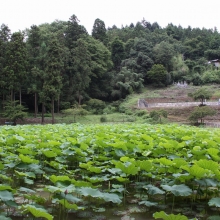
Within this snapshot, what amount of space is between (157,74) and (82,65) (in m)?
17.2

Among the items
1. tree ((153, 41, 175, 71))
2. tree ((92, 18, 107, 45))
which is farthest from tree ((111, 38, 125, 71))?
tree ((153, 41, 175, 71))

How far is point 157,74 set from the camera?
42.1 m

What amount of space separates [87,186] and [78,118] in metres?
23.9

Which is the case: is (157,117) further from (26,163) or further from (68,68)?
(26,163)

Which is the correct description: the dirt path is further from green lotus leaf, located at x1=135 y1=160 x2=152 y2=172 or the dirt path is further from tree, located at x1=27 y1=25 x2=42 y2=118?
green lotus leaf, located at x1=135 y1=160 x2=152 y2=172

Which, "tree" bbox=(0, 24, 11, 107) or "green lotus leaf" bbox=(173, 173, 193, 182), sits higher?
"tree" bbox=(0, 24, 11, 107)

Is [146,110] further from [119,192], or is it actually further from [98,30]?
[119,192]

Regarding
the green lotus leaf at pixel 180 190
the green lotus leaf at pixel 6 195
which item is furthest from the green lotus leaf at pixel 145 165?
the green lotus leaf at pixel 6 195

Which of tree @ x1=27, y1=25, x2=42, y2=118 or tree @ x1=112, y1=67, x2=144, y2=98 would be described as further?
tree @ x1=112, y1=67, x2=144, y2=98

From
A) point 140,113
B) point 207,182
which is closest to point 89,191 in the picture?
point 207,182

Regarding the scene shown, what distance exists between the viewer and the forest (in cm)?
2356

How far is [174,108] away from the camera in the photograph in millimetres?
30797

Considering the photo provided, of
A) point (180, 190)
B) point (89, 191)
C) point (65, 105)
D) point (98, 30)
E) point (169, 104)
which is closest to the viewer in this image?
point (89, 191)

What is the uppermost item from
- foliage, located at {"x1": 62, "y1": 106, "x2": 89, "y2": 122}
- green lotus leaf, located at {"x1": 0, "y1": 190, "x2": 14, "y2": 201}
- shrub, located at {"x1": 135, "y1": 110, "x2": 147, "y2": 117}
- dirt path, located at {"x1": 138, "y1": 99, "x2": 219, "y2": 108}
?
green lotus leaf, located at {"x1": 0, "y1": 190, "x2": 14, "y2": 201}
